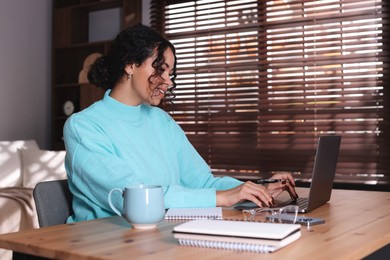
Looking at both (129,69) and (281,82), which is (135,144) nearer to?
(129,69)

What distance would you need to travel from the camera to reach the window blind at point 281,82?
11.7 ft

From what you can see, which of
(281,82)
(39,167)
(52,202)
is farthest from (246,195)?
(39,167)

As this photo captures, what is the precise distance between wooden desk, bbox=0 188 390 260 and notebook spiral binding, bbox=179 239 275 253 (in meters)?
0.01

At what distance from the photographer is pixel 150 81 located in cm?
184

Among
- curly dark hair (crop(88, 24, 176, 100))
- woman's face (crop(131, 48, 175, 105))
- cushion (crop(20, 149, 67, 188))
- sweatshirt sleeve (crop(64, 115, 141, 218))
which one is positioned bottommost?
cushion (crop(20, 149, 67, 188))

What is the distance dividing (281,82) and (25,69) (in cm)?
232

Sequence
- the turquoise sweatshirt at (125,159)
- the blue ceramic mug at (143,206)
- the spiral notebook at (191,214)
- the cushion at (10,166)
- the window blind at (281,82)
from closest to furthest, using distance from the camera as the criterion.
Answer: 1. the blue ceramic mug at (143,206)
2. the spiral notebook at (191,214)
3. the turquoise sweatshirt at (125,159)
4. the window blind at (281,82)
5. the cushion at (10,166)

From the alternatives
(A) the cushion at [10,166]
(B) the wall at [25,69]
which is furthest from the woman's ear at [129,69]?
(B) the wall at [25,69]

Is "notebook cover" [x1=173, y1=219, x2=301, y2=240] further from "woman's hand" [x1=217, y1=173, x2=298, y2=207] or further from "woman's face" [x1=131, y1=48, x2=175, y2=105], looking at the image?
"woman's face" [x1=131, y1=48, x2=175, y2=105]

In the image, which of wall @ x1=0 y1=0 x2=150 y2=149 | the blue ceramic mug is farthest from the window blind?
the blue ceramic mug

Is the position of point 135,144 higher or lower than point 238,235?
higher

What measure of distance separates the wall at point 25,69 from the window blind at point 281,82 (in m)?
1.21

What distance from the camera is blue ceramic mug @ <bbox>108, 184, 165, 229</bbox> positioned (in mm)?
1260

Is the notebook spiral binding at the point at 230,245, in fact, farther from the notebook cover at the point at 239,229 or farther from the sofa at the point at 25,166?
the sofa at the point at 25,166
